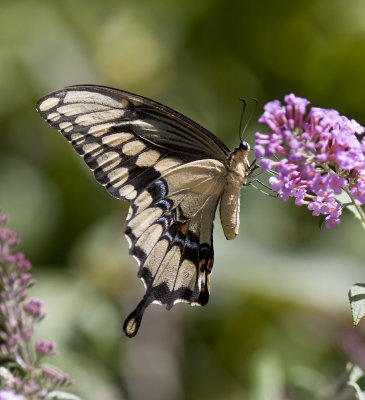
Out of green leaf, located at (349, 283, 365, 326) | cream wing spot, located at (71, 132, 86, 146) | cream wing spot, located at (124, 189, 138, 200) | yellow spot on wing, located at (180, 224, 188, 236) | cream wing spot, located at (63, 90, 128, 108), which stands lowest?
green leaf, located at (349, 283, 365, 326)

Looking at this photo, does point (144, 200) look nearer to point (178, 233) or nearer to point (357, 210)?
point (178, 233)

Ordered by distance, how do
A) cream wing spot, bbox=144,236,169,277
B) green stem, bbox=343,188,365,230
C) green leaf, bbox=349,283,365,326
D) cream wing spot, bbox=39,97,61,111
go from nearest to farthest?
green leaf, bbox=349,283,365,326, green stem, bbox=343,188,365,230, cream wing spot, bbox=39,97,61,111, cream wing spot, bbox=144,236,169,277

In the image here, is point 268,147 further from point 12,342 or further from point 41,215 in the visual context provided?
point 41,215

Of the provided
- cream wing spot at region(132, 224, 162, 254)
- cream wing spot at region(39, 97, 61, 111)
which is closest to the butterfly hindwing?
cream wing spot at region(132, 224, 162, 254)

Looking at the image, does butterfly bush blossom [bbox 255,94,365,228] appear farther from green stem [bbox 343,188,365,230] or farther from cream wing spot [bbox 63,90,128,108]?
cream wing spot [bbox 63,90,128,108]

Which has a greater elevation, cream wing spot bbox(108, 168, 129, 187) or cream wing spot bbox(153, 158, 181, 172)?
cream wing spot bbox(153, 158, 181, 172)

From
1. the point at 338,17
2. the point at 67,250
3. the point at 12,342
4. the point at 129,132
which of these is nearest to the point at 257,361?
the point at 129,132

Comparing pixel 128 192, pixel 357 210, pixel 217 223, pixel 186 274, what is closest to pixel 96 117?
pixel 128 192
